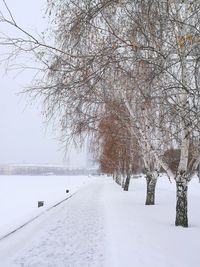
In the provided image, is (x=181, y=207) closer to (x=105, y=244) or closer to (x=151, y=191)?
(x=105, y=244)

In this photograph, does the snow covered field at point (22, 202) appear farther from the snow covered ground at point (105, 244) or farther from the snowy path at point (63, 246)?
the snowy path at point (63, 246)

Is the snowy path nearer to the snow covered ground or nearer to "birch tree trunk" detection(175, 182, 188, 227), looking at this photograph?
the snow covered ground

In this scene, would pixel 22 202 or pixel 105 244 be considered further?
pixel 22 202

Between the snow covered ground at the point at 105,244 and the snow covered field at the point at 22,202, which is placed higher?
the snow covered ground at the point at 105,244

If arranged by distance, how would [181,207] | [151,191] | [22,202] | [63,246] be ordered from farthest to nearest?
[22,202] → [151,191] → [181,207] → [63,246]

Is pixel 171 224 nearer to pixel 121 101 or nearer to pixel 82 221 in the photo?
pixel 82 221

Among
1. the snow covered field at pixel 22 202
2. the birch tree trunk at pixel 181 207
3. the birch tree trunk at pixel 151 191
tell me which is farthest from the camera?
the birch tree trunk at pixel 151 191

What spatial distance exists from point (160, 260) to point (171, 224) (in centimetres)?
437

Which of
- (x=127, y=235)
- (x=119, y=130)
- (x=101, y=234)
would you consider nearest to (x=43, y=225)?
(x=101, y=234)

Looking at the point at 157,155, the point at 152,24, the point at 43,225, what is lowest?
the point at 43,225

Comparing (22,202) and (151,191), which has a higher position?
(151,191)

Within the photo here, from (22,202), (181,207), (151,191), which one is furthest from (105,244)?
(22,202)

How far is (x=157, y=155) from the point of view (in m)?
11.9

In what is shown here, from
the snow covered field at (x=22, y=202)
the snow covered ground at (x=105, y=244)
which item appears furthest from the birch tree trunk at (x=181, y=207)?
the snow covered field at (x=22, y=202)
